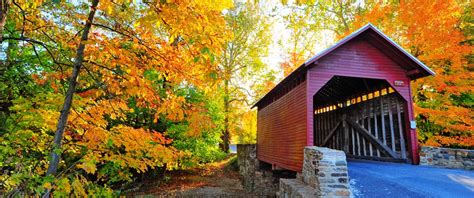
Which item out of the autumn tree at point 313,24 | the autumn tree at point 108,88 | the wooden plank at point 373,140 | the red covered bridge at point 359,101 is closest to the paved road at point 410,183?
the red covered bridge at point 359,101

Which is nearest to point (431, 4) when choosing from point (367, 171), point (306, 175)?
point (367, 171)

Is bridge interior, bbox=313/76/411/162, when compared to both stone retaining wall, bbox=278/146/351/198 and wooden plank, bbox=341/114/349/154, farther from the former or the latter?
stone retaining wall, bbox=278/146/351/198

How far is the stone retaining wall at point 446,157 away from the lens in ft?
22.7

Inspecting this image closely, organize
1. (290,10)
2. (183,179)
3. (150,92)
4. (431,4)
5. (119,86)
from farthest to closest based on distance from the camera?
(290,10) < (183,179) < (431,4) < (119,86) < (150,92)

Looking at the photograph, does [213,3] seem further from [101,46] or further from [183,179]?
[183,179]

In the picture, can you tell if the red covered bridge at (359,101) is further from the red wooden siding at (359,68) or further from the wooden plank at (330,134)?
the wooden plank at (330,134)

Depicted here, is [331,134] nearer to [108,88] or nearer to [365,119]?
[365,119]

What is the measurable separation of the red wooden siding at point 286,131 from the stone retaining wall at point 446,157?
3.28 m

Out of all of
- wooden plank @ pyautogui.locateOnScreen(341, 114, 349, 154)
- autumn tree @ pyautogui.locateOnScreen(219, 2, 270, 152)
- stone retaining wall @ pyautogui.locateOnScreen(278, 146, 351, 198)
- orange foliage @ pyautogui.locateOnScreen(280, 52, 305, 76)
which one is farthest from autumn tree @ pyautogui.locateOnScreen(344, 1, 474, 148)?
autumn tree @ pyautogui.locateOnScreen(219, 2, 270, 152)

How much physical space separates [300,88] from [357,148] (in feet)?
12.0

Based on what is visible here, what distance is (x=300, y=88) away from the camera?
713 cm

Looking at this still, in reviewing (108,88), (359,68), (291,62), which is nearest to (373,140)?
(359,68)

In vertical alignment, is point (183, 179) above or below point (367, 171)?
below

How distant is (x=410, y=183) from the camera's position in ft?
15.9
